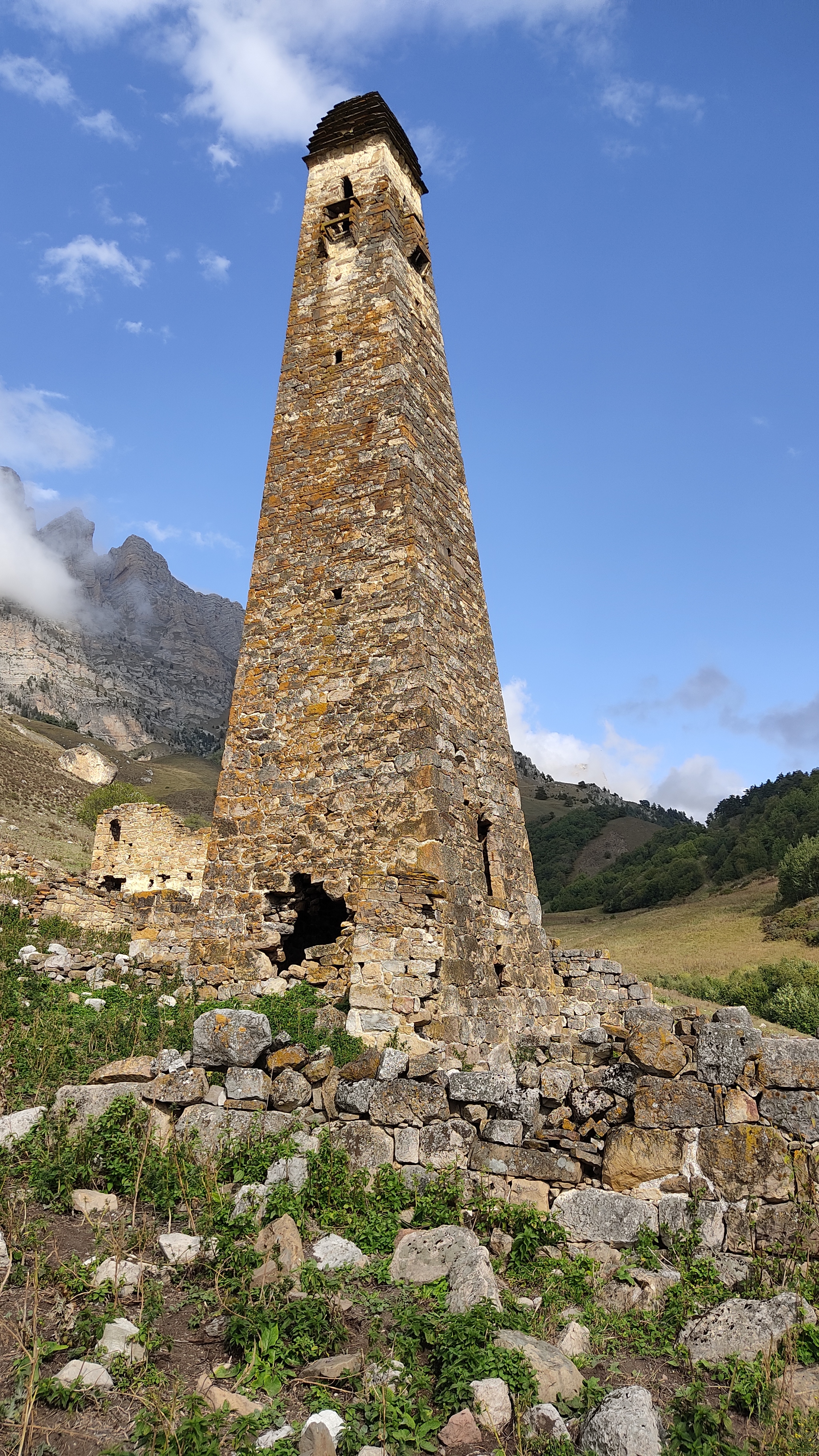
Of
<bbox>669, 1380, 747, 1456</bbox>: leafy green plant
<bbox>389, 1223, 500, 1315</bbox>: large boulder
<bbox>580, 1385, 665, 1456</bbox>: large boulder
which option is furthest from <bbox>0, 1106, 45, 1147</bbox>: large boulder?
<bbox>669, 1380, 747, 1456</bbox>: leafy green plant

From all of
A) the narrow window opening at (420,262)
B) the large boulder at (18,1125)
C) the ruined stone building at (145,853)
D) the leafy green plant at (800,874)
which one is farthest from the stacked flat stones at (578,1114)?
the leafy green plant at (800,874)

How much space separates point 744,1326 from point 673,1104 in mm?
1360

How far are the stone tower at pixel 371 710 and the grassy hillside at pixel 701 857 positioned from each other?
164 ft

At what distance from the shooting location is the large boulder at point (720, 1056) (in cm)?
509

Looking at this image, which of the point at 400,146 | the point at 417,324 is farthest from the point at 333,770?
the point at 400,146

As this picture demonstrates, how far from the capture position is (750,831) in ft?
201

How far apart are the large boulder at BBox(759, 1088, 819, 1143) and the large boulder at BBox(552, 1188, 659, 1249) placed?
951 millimetres

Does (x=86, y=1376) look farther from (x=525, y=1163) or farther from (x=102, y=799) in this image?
(x=102, y=799)

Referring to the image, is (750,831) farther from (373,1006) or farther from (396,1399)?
(396,1399)

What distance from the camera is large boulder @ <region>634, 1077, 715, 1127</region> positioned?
16.8ft

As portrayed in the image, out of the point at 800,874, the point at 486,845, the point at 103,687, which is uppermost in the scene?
the point at 103,687

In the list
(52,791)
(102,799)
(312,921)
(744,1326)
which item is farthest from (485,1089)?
(52,791)

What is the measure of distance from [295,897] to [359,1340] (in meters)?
5.77

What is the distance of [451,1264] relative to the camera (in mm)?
4629
